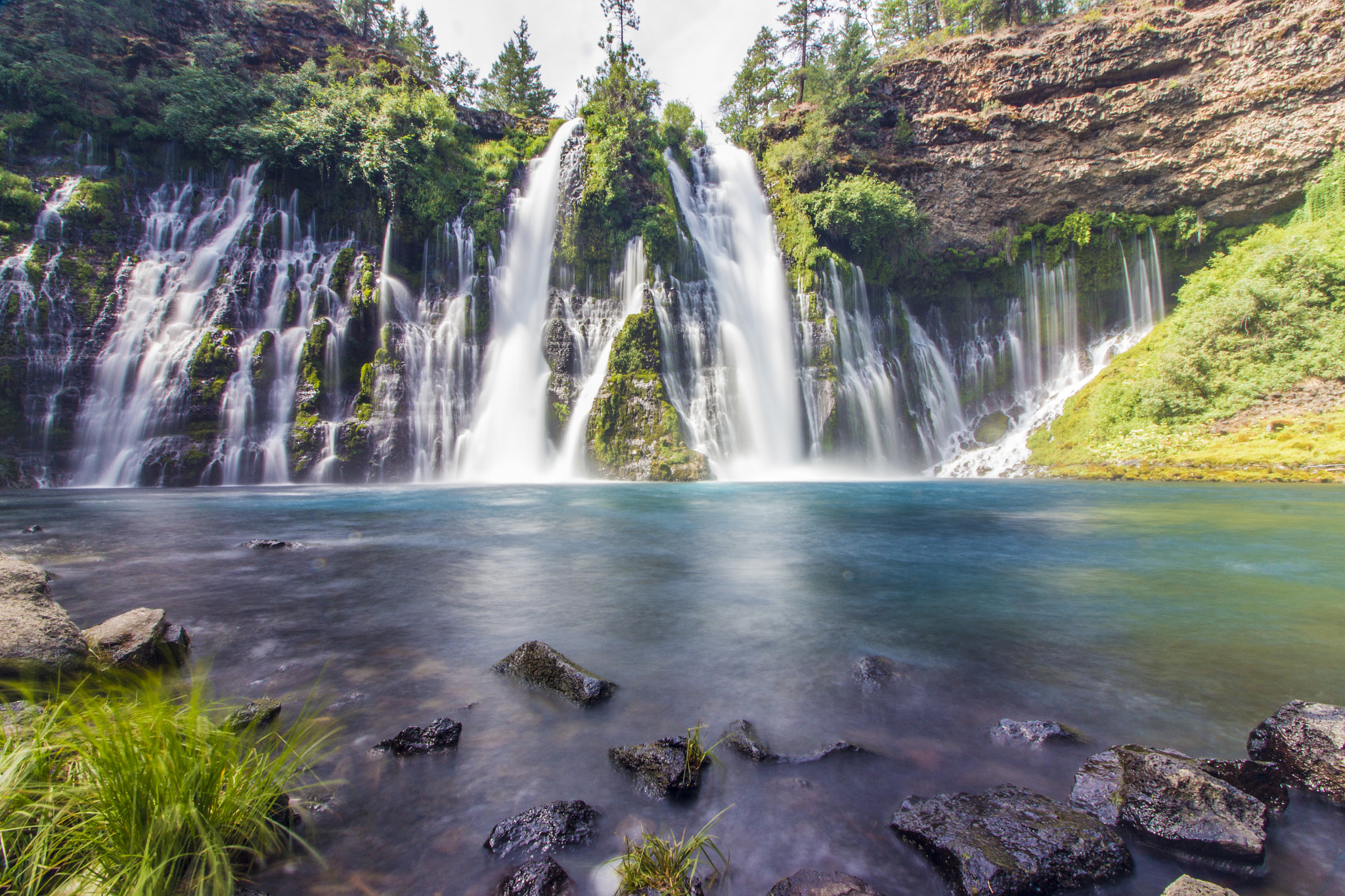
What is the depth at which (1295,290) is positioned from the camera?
67.3ft

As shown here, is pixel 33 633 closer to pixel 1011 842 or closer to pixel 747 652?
pixel 747 652

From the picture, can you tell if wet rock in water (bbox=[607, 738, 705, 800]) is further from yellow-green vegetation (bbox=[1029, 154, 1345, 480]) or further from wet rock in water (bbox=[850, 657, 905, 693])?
yellow-green vegetation (bbox=[1029, 154, 1345, 480])

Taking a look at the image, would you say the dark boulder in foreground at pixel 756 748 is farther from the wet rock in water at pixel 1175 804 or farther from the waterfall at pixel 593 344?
the waterfall at pixel 593 344

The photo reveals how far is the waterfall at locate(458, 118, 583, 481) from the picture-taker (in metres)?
23.7

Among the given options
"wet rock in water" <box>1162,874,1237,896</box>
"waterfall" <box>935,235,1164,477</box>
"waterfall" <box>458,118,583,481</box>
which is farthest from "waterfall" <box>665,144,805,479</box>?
"wet rock in water" <box>1162,874,1237,896</box>

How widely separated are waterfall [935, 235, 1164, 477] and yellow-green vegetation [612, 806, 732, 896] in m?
28.9

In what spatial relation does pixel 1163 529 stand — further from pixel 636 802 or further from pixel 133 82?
pixel 133 82

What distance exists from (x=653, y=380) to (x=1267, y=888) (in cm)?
2175

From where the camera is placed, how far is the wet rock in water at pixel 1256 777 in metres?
2.55

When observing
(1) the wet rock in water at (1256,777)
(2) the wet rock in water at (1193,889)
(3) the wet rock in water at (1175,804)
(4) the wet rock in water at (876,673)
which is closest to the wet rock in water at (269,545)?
(4) the wet rock in water at (876,673)

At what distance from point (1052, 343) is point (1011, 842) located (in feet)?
117

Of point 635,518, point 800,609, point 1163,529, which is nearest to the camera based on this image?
point 800,609

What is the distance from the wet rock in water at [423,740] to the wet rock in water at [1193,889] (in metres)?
3.23

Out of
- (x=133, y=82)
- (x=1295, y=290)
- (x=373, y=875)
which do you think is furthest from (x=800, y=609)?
(x=133, y=82)
